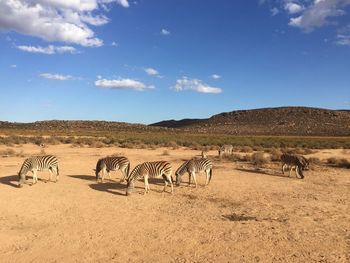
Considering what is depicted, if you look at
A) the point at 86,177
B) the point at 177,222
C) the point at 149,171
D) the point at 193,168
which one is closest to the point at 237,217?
the point at 177,222

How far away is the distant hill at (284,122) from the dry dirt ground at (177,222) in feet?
293

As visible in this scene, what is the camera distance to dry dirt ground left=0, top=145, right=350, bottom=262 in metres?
9.73

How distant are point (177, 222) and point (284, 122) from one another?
110m

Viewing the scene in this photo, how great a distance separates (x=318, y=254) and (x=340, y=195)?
711 cm

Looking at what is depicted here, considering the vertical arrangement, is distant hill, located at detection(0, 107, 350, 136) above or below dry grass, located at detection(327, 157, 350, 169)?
above

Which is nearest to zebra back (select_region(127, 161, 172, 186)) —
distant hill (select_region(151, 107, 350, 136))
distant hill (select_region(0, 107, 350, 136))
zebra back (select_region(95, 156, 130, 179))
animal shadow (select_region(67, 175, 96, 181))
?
zebra back (select_region(95, 156, 130, 179))

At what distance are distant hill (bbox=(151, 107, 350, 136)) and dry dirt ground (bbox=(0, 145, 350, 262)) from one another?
8924cm

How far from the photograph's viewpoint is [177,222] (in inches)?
478

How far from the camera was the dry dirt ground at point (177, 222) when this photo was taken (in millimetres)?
9727

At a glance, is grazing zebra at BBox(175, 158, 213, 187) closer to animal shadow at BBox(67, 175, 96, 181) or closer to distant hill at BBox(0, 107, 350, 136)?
animal shadow at BBox(67, 175, 96, 181)

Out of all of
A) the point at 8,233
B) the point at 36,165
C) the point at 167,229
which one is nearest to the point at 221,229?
the point at 167,229

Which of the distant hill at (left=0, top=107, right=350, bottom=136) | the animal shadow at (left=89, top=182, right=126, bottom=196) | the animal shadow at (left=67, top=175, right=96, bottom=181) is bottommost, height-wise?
the animal shadow at (left=89, top=182, right=126, bottom=196)

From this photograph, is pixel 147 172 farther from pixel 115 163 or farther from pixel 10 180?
pixel 10 180

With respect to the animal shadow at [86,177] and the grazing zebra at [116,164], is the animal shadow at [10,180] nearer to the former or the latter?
the animal shadow at [86,177]
